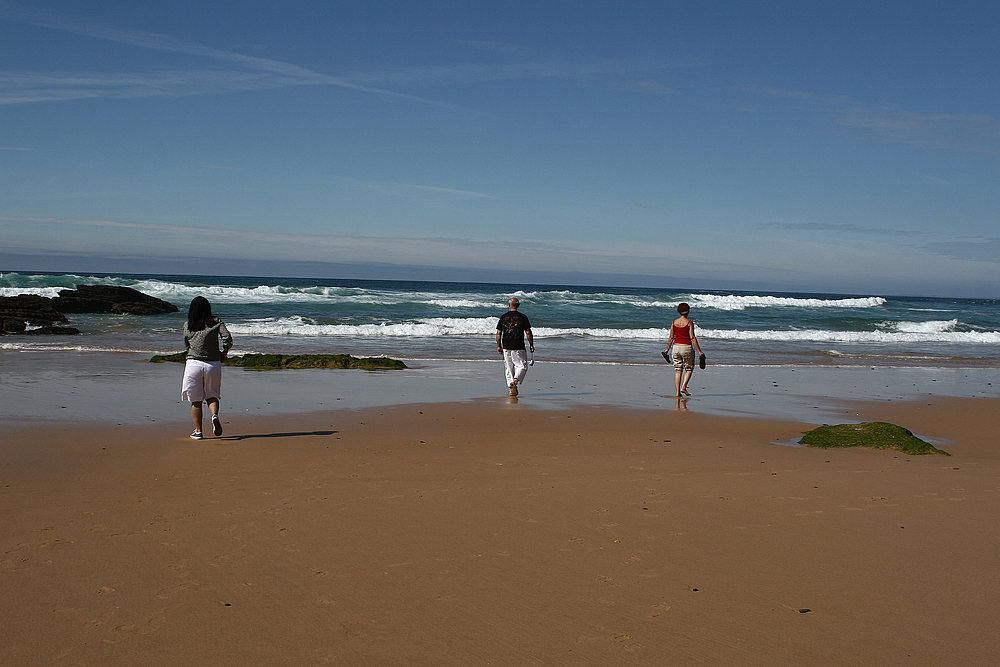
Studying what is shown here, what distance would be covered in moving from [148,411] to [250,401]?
4.73 ft

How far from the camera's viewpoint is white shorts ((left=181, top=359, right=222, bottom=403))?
7860 mm

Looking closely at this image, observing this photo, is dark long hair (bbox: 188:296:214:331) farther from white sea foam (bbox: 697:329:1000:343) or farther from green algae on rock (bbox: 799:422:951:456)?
white sea foam (bbox: 697:329:1000:343)

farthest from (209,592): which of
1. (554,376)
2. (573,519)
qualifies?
(554,376)

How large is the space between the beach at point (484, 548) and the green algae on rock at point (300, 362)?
642 cm

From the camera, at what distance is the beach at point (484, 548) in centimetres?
326

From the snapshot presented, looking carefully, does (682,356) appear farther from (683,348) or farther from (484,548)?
(484,548)

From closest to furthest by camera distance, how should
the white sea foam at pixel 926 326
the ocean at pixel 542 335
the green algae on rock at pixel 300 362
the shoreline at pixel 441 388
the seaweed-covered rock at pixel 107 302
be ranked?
the shoreline at pixel 441 388 < the green algae on rock at pixel 300 362 < the ocean at pixel 542 335 < the seaweed-covered rock at pixel 107 302 < the white sea foam at pixel 926 326

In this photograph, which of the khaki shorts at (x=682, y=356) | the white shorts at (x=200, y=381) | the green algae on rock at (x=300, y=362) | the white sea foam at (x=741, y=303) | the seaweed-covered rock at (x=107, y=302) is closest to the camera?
the white shorts at (x=200, y=381)

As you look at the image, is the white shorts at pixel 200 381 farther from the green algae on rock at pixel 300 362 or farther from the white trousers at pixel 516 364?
the green algae on rock at pixel 300 362

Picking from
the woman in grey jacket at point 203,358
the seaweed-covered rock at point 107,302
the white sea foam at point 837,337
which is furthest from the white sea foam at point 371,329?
the woman in grey jacket at point 203,358

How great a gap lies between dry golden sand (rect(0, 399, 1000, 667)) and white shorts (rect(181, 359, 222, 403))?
59 centimetres

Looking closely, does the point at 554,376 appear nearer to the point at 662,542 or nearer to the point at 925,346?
the point at 662,542

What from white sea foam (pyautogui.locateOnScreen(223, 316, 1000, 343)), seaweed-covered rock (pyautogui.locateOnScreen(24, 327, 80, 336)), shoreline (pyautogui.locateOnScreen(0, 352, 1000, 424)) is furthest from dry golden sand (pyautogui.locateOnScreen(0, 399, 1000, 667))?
white sea foam (pyautogui.locateOnScreen(223, 316, 1000, 343))

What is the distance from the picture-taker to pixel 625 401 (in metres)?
11.7
